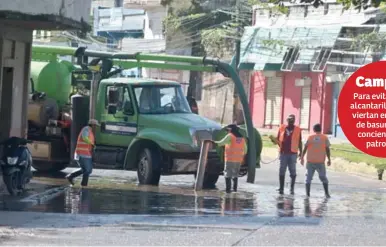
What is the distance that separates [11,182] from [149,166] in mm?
4450

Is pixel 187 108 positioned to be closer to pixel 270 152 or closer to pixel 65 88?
pixel 65 88

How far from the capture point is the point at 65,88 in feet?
76.7

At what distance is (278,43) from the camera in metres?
49.6

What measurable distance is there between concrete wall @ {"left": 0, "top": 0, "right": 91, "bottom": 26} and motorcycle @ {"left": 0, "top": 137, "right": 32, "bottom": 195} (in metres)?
2.47

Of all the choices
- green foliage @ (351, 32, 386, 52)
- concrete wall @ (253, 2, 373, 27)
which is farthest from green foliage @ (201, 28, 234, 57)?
green foliage @ (351, 32, 386, 52)

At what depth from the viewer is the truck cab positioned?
21547mm

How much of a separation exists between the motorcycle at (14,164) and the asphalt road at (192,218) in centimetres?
80

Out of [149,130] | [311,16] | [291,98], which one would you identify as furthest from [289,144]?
[291,98]

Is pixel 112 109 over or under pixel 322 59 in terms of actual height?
under

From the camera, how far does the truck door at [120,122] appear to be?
22.2 meters

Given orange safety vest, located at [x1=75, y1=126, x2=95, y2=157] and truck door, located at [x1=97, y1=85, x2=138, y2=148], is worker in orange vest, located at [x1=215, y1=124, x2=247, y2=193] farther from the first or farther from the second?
orange safety vest, located at [x1=75, y1=126, x2=95, y2=157]

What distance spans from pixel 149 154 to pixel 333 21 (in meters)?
27.4

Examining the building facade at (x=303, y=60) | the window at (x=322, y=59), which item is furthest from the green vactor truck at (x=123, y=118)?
the window at (x=322, y=59)

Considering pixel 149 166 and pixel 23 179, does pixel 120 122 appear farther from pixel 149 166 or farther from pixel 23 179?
pixel 23 179
